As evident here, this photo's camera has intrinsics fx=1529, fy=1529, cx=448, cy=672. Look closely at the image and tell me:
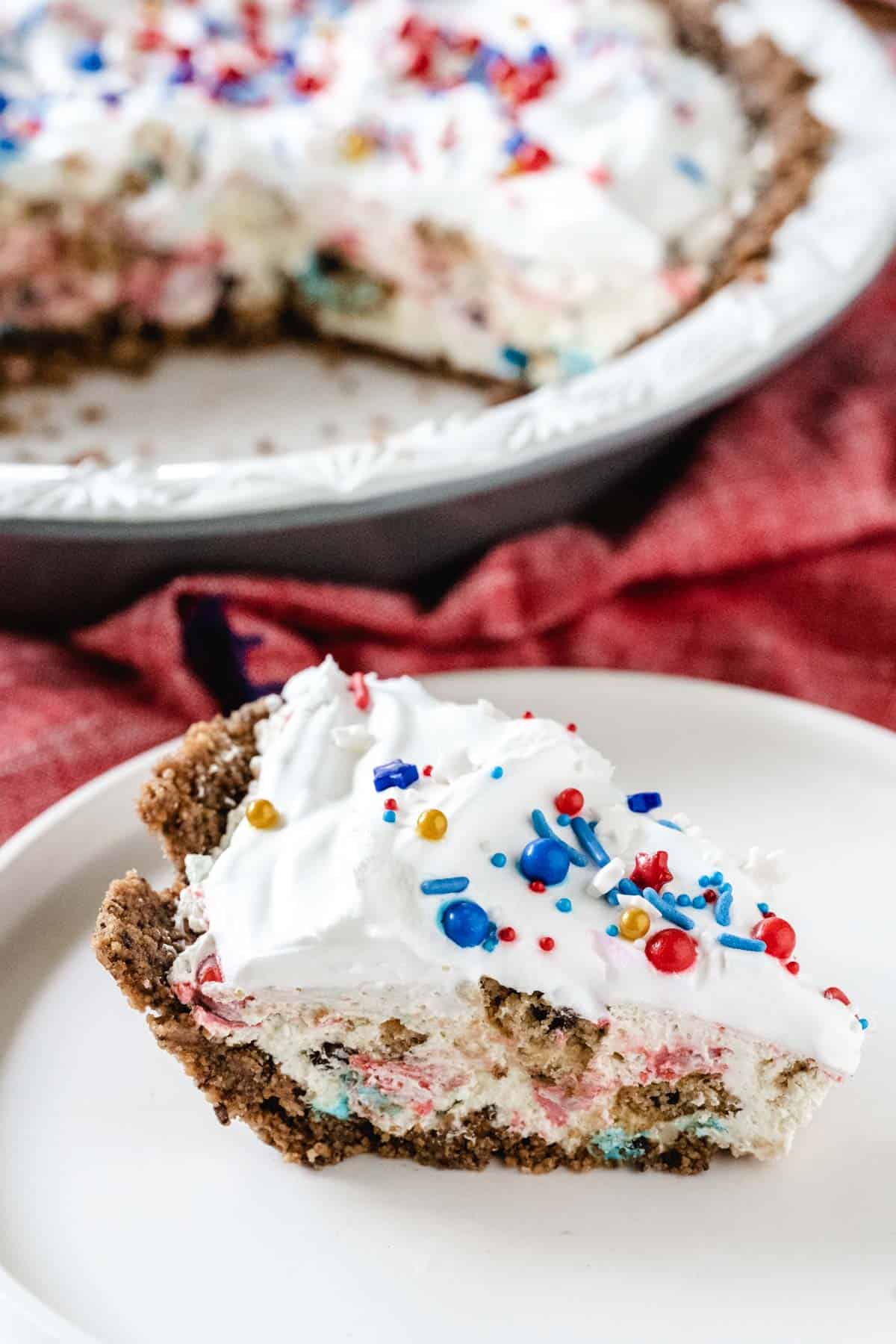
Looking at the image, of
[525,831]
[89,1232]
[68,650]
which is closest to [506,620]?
[68,650]

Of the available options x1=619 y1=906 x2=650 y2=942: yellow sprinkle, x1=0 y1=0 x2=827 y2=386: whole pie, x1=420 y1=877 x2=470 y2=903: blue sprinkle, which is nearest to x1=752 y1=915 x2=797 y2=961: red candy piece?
x1=619 y1=906 x2=650 y2=942: yellow sprinkle

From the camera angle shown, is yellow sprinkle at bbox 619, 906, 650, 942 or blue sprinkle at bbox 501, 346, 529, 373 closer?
yellow sprinkle at bbox 619, 906, 650, 942

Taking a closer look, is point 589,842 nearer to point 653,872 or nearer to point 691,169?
point 653,872

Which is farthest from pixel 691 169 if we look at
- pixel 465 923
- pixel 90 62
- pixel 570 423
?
pixel 465 923

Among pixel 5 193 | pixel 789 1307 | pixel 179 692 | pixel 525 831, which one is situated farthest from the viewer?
pixel 5 193

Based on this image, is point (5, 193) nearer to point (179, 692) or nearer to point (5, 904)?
point (179, 692)

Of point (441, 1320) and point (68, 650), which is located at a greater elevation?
point (441, 1320)

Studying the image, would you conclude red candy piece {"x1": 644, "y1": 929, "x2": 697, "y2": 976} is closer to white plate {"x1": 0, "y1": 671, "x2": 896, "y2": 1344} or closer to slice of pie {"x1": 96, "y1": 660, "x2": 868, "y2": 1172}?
slice of pie {"x1": 96, "y1": 660, "x2": 868, "y2": 1172}
